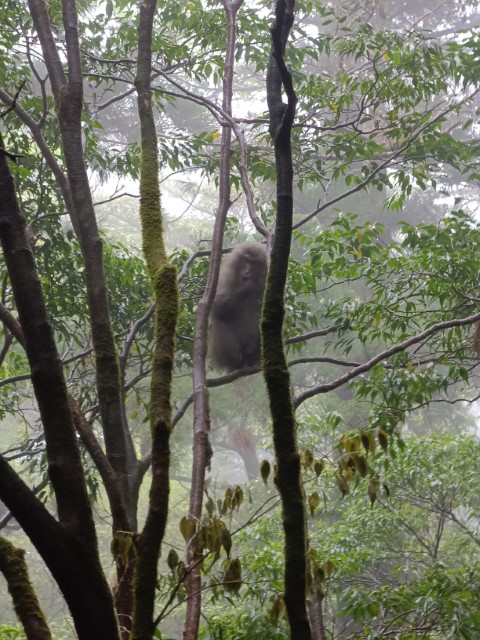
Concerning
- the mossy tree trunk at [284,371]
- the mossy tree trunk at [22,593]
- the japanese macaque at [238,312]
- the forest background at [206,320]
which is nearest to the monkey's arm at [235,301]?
the japanese macaque at [238,312]

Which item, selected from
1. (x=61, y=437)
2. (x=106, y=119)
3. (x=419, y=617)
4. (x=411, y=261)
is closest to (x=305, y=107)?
(x=411, y=261)

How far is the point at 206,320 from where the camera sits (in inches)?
94.8

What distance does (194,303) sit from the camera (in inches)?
199

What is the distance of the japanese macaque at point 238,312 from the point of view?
19.1 ft

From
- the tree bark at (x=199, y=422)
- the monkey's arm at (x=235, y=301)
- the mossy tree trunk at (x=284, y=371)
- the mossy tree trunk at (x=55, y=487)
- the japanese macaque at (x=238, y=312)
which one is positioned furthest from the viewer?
the monkey's arm at (x=235, y=301)

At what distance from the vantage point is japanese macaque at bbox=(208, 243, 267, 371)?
230 inches

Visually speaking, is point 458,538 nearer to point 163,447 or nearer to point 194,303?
point 194,303

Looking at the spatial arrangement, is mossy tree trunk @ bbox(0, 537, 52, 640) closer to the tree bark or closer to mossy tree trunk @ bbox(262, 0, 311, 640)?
the tree bark

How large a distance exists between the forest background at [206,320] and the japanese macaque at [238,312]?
1.66 ft

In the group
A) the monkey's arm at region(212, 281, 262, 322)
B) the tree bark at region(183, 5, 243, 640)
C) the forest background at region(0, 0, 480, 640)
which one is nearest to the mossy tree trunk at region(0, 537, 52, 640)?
the forest background at region(0, 0, 480, 640)

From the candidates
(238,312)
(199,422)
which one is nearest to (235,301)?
(238,312)

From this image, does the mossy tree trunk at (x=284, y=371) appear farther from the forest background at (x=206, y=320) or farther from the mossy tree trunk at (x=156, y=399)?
the mossy tree trunk at (x=156, y=399)

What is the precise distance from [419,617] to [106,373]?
3.46m

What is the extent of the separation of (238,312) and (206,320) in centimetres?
365
